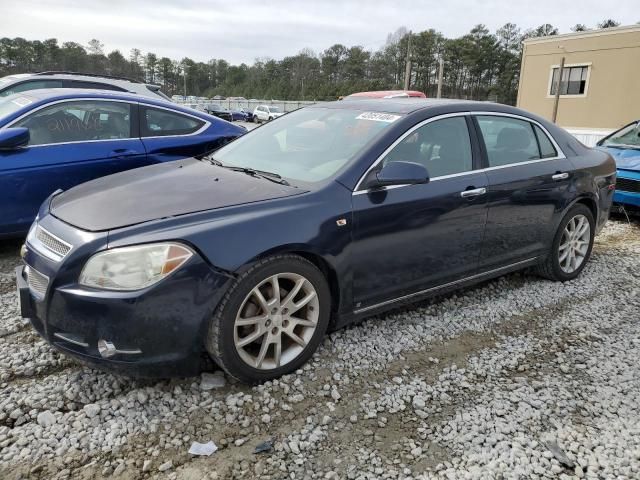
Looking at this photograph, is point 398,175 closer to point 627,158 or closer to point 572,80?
point 627,158

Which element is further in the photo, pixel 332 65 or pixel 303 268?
pixel 332 65

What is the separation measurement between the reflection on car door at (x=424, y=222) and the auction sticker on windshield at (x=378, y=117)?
0.16 meters

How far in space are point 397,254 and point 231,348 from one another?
124 centimetres

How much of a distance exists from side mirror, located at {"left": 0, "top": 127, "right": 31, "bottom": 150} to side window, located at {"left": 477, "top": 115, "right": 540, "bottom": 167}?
3.78 m

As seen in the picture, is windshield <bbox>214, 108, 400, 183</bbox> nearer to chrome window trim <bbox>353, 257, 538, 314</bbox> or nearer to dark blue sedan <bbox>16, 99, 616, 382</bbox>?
dark blue sedan <bbox>16, 99, 616, 382</bbox>

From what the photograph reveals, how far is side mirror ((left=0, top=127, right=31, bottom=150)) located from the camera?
14.2 feet

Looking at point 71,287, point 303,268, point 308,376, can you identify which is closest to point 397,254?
point 303,268

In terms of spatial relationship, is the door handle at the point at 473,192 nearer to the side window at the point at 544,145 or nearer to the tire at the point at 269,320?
the side window at the point at 544,145

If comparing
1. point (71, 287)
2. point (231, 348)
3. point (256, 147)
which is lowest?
point (231, 348)

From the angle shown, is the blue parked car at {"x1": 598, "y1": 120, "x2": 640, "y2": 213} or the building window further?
the building window

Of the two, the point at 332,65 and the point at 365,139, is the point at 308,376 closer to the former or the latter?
the point at 365,139

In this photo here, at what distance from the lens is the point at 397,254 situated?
3.29m

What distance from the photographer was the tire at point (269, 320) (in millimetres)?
2635

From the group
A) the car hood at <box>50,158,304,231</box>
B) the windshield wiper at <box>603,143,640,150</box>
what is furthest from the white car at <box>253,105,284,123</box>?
the car hood at <box>50,158,304,231</box>
